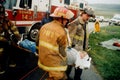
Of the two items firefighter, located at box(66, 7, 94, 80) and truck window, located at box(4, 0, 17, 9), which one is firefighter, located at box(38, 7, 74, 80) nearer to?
firefighter, located at box(66, 7, 94, 80)

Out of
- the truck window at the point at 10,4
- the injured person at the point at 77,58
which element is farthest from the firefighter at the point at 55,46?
the truck window at the point at 10,4

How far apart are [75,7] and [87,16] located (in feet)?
39.8

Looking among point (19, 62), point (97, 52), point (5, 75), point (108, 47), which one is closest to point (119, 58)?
point (97, 52)

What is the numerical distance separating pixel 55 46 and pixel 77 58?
170 cm

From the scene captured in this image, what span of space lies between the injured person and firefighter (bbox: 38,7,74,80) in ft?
3.80

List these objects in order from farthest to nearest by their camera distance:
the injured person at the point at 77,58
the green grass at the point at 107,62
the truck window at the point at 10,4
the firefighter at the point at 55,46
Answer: the truck window at the point at 10,4 → the green grass at the point at 107,62 → the injured person at the point at 77,58 → the firefighter at the point at 55,46

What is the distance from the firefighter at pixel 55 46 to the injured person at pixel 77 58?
1.16 meters

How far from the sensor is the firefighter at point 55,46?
464cm

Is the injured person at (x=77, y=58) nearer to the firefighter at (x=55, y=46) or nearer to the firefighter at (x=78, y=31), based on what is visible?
the firefighter at (x=78, y=31)

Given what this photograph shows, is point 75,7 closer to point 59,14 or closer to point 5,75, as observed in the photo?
point 5,75

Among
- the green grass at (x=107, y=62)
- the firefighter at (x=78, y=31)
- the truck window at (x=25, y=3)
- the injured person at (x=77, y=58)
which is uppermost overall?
the truck window at (x=25, y=3)

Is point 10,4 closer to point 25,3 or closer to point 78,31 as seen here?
point 25,3

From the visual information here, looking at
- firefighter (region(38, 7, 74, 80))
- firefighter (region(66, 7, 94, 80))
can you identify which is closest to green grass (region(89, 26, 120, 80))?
firefighter (region(66, 7, 94, 80))

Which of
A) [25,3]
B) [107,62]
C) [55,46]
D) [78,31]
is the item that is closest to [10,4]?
[25,3]
